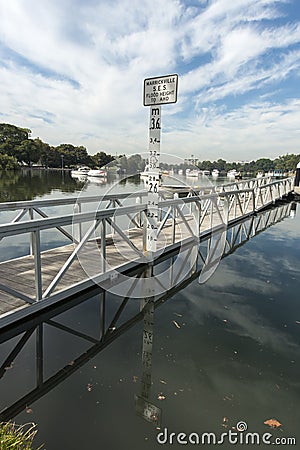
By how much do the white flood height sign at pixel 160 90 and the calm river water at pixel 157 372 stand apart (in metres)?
2.92

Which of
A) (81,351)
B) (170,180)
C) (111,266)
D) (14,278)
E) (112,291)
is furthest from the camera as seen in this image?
(170,180)

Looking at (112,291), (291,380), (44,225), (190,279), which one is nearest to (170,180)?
(190,279)

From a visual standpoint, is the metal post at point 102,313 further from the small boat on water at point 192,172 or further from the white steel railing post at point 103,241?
the small boat on water at point 192,172

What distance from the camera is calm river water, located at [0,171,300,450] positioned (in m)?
2.00

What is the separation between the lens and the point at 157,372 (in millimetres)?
2535

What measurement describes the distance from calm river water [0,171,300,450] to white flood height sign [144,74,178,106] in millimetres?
2920

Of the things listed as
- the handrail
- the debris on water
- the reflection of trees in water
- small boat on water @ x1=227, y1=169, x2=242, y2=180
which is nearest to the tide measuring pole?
the handrail

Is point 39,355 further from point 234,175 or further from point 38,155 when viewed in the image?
point 38,155

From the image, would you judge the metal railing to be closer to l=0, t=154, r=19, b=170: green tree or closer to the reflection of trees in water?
the reflection of trees in water

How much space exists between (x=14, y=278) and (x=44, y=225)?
1.17m

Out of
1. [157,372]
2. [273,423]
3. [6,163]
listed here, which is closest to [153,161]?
[157,372]

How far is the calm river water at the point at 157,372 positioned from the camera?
6.55 feet

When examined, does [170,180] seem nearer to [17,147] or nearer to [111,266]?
[111,266]

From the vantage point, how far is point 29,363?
256 centimetres
